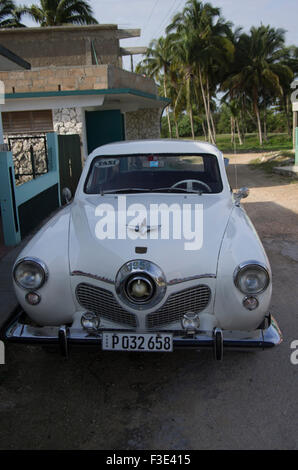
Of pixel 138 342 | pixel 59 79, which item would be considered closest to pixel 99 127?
pixel 59 79

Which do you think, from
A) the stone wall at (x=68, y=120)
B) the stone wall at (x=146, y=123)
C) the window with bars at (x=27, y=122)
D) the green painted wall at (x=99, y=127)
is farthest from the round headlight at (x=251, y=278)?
the stone wall at (x=146, y=123)

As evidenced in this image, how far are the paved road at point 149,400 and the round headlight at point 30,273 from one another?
78cm

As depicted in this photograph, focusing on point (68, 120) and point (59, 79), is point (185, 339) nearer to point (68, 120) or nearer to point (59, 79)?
point (68, 120)

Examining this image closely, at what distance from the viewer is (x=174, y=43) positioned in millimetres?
34375

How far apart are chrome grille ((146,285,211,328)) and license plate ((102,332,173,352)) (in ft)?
0.53

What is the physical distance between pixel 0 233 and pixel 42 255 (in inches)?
177

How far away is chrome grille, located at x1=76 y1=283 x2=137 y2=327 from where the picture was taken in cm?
314

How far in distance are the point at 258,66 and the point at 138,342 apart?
42.5 m

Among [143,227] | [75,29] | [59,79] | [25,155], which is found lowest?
[143,227]

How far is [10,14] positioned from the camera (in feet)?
112

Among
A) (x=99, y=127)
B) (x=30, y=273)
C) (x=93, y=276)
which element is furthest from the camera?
(x=99, y=127)

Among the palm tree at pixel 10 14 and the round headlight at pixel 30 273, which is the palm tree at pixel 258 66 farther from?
the round headlight at pixel 30 273

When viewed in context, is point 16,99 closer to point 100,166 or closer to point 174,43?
point 100,166

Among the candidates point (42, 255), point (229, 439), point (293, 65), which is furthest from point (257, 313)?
point (293, 65)
